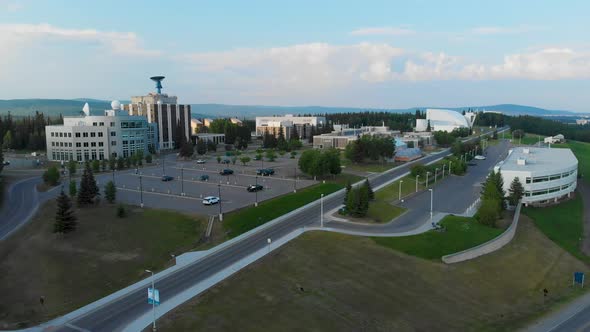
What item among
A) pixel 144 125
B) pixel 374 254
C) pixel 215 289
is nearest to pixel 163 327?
pixel 215 289

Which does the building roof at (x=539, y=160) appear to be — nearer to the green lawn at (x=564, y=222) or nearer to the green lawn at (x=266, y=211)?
the green lawn at (x=564, y=222)

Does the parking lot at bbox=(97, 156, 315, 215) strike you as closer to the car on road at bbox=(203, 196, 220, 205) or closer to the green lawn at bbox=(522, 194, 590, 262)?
the car on road at bbox=(203, 196, 220, 205)

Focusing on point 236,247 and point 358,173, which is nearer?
point 236,247

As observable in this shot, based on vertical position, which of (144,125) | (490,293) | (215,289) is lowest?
(490,293)

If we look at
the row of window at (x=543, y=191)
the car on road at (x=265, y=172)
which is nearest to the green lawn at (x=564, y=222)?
the row of window at (x=543, y=191)

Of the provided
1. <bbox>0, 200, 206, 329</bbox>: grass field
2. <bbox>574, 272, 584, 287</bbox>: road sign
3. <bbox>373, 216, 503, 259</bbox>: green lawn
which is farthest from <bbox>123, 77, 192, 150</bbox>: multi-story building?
<bbox>574, 272, 584, 287</bbox>: road sign

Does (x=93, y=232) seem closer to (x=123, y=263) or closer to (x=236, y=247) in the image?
(x=123, y=263)
